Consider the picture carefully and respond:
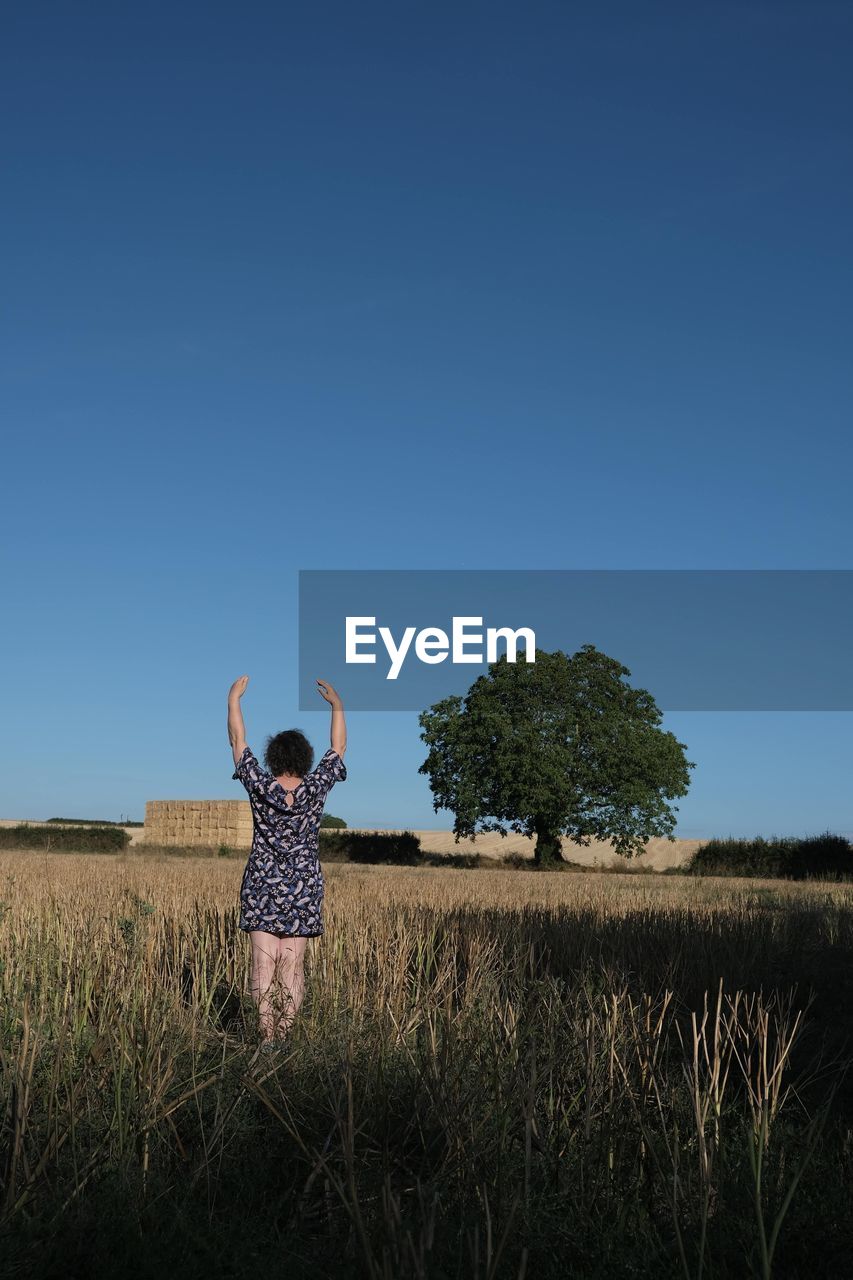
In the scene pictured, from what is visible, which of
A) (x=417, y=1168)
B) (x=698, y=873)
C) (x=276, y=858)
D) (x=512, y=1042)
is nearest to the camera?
(x=417, y=1168)

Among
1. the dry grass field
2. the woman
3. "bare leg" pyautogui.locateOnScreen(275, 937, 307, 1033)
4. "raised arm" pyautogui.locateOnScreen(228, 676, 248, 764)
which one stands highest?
"raised arm" pyautogui.locateOnScreen(228, 676, 248, 764)

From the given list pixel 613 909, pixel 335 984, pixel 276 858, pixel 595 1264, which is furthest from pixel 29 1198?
pixel 613 909

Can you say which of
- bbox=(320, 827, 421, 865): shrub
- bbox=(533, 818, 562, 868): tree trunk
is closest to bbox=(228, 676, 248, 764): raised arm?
bbox=(533, 818, 562, 868): tree trunk

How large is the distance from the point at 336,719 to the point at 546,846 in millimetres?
40497

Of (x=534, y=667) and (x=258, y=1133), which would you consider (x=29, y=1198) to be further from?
(x=534, y=667)

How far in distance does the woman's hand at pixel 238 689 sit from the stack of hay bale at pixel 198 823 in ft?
152

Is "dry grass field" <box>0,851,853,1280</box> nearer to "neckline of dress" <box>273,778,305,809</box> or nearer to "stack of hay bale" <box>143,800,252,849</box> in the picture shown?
"neckline of dress" <box>273,778,305,809</box>

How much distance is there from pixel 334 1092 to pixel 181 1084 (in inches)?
27.1

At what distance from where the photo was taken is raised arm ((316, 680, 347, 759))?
6660 mm

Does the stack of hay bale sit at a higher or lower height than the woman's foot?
higher

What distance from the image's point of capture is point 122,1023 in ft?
15.5

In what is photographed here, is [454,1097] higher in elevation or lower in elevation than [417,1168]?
higher

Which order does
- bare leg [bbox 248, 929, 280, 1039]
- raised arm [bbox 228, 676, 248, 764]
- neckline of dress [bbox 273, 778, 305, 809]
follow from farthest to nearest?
raised arm [bbox 228, 676, 248, 764], neckline of dress [bbox 273, 778, 305, 809], bare leg [bbox 248, 929, 280, 1039]

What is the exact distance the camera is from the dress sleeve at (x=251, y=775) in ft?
20.8
